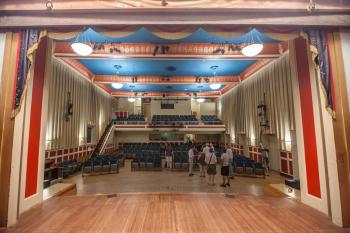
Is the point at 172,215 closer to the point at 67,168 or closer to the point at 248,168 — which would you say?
the point at 248,168

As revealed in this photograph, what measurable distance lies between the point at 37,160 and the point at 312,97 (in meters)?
5.73

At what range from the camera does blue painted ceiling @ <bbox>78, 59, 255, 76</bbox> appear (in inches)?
417

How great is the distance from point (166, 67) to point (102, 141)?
8.52 metres

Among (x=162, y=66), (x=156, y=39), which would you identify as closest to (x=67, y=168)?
(x=156, y=39)

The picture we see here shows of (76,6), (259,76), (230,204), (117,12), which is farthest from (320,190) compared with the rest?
(259,76)

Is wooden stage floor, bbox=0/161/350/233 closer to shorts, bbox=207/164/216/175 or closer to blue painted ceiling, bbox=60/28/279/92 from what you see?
shorts, bbox=207/164/216/175

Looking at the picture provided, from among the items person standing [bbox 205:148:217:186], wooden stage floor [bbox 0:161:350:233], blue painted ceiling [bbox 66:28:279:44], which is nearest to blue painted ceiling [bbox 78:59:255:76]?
blue painted ceiling [bbox 66:28:279:44]

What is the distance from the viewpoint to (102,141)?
1513 centimetres

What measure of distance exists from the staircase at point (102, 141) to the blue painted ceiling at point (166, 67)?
18.4 ft

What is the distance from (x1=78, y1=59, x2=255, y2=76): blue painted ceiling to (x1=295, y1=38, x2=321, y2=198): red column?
22.7ft

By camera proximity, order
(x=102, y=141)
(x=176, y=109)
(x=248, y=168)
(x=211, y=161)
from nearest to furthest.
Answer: (x=211, y=161)
(x=248, y=168)
(x=102, y=141)
(x=176, y=109)

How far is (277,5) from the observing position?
306 centimetres

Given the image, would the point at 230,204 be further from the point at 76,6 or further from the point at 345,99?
the point at 76,6

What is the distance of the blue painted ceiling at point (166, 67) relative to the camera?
34.7 ft
